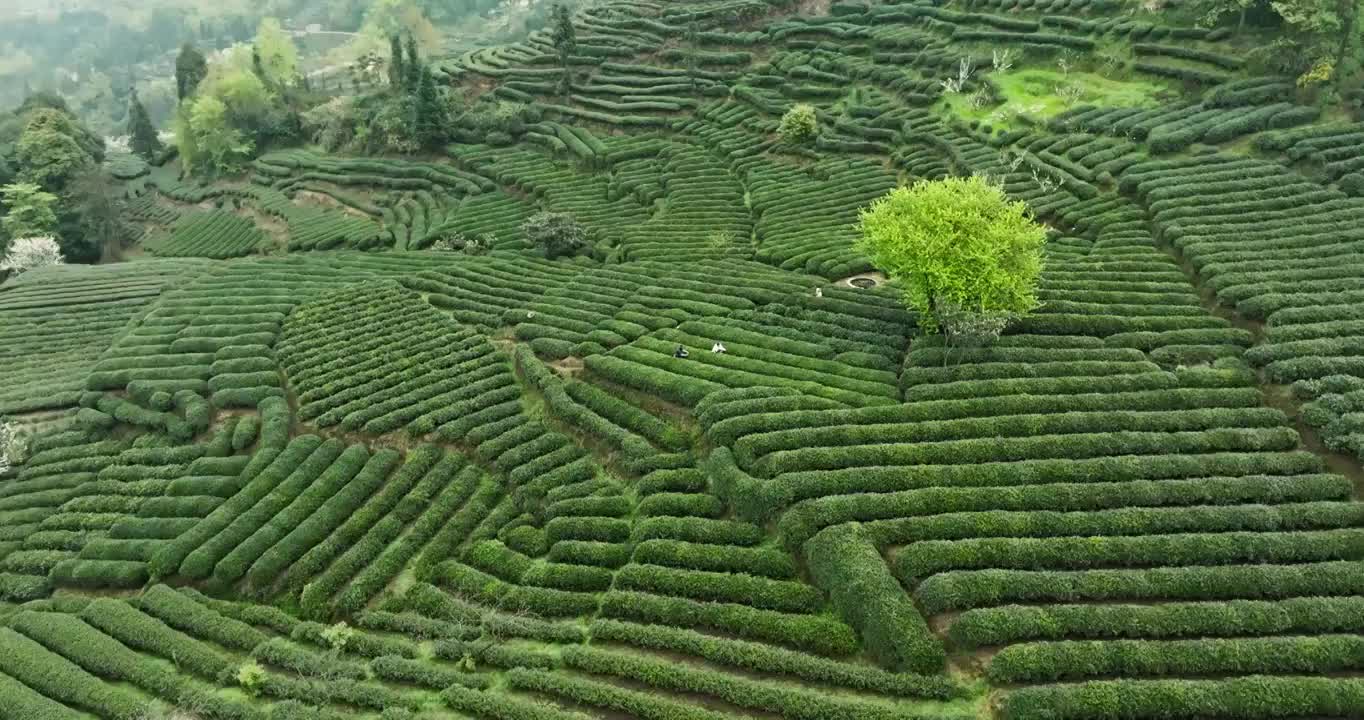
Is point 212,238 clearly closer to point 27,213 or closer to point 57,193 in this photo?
point 27,213

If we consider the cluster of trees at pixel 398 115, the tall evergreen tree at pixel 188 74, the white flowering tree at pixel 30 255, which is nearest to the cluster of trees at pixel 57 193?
the white flowering tree at pixel 30 255

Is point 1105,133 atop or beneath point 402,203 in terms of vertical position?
atop

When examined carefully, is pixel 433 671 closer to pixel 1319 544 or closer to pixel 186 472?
pixel 186 472

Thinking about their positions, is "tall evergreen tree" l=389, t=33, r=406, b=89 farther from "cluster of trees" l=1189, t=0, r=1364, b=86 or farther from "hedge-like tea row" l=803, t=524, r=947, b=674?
"hedge-like tea row" l=803, t=524, r=947, b=674

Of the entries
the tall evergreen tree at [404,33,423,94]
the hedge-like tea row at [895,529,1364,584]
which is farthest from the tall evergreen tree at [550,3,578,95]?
the hedge-like tea row at [895,529,1364,584]

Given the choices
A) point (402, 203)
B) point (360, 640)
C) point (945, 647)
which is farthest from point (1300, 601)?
point (402, 203)
